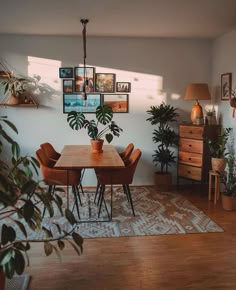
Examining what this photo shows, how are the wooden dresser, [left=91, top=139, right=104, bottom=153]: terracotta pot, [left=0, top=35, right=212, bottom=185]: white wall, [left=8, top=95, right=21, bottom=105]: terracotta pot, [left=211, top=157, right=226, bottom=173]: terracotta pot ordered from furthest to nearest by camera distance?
[left=0, top=35, right=212, bottom=185]: white wall, [left=8, top=95, right=21, bottom=105]: terracotta pot, the wooden dresser, [left=211, top=157, right=226, bottom=173]: terracotta pot, [left=91, top=139, right=104, bottom=153]: terracotta pot

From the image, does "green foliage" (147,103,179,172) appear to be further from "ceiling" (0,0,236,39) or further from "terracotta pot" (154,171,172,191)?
"ceiling" (0,0,236,39)

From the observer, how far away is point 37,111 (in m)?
5.30

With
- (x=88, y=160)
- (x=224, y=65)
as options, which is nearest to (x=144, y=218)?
(x=88, y=160)

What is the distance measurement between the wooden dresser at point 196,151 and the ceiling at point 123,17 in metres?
1.48

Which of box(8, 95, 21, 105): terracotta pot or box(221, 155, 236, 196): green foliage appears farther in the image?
box(8, 95, 21, 105): terracotta pot

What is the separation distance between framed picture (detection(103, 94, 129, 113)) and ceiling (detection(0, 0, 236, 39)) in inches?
38.7

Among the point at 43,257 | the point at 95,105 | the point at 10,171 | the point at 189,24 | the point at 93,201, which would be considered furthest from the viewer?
the point at 95,105

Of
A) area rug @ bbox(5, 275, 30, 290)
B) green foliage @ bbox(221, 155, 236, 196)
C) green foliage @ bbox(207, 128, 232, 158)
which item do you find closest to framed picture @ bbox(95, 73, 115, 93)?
green foliage @ bbox(207, 128, 232, 158)

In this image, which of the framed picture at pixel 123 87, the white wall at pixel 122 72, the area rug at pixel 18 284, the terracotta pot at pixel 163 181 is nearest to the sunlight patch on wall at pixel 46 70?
the white wall at pixel 122 72

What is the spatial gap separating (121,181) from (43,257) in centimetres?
136

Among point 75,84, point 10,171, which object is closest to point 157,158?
point 75,84

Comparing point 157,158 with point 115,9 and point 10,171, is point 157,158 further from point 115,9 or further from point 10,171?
point 10,171

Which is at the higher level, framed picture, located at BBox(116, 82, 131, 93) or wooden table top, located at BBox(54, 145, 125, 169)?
framed picture, located at BBox(116, 82, 131, 93)

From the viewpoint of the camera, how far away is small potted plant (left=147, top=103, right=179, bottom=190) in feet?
16.8
